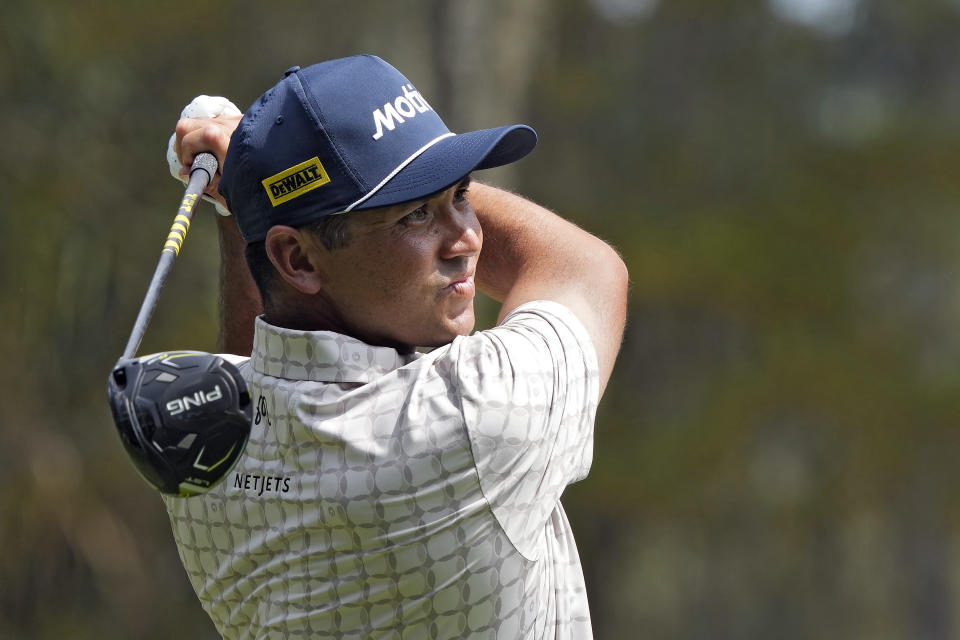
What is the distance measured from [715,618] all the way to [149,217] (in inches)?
317

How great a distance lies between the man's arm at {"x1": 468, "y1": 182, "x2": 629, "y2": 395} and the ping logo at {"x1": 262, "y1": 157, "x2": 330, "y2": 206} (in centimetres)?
41

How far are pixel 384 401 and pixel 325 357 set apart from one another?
0.11m

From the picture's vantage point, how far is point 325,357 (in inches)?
82.8

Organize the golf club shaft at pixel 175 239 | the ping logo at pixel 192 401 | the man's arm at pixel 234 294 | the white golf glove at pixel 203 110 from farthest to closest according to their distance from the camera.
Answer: the man's arm at pixel 234 294 < the white golf glove at pixel 203 110 < the golf club shaft at pixel 175 239 < the ping logo at pixel 192 401

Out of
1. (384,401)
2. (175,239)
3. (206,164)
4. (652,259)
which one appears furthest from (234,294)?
(652,259)

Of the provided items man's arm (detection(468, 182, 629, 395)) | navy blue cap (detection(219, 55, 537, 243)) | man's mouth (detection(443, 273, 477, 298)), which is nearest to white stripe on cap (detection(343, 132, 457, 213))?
navy blue cap (detection(219, 55, 537, 243))

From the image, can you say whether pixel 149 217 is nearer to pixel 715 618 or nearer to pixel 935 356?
pixel 935 356

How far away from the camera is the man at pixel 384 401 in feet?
6.66

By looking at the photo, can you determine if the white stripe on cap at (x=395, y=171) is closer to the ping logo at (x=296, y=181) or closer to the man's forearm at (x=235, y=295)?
the ping logo at (x=296, y=181)


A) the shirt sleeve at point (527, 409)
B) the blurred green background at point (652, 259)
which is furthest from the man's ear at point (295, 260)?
Result: the blurred green background at point (652, 259)

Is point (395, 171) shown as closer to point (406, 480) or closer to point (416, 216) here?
point (416, 216)

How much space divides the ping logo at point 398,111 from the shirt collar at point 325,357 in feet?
1.03

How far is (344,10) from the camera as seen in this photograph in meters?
11.1

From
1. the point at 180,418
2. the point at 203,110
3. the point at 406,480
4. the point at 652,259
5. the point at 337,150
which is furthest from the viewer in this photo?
the point at 652,259
